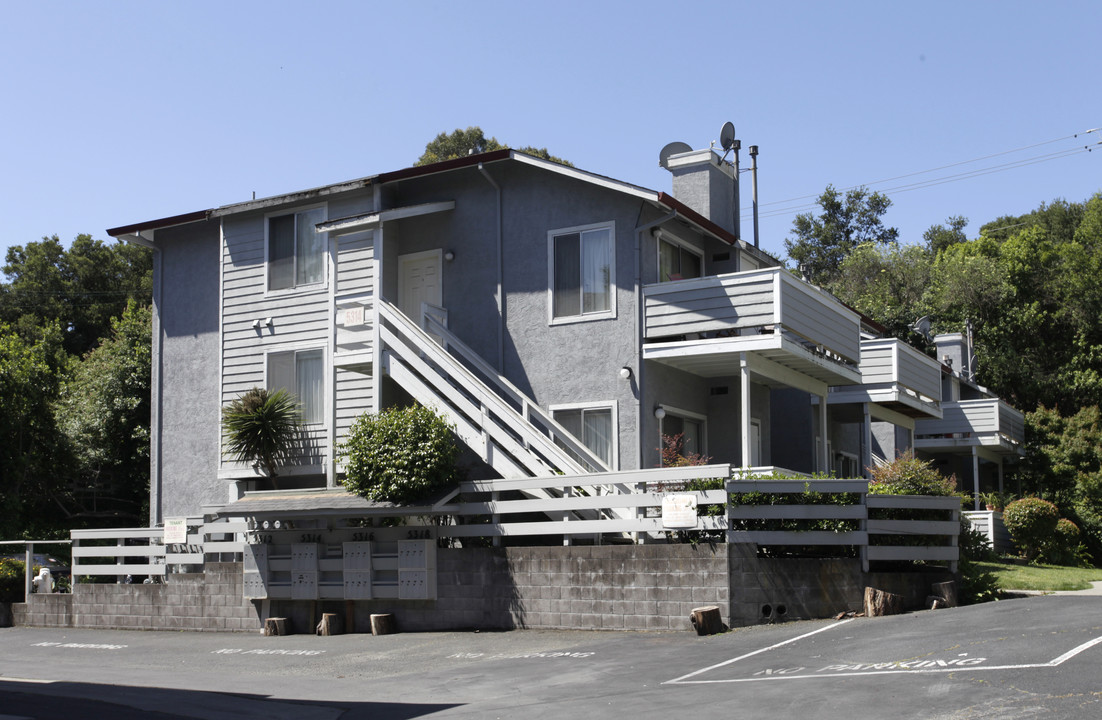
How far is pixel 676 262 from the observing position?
22.1 metres

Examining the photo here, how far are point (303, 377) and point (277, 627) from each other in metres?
5.42

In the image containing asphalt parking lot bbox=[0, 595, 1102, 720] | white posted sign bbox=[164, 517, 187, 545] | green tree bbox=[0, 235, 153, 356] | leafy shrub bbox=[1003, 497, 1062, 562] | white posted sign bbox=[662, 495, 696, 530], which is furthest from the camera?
green tree bbox=[0, 235, 153, 356]

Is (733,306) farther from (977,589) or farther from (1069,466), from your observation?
(1069,466)

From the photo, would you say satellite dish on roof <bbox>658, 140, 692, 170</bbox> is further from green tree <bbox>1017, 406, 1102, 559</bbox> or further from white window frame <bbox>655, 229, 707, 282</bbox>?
green tree <bbox>1017, 406, 1102, 559</bbox>

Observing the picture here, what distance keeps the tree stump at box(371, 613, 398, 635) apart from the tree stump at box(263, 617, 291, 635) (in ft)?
6.33

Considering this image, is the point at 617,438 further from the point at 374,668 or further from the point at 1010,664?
the point at 1010,664

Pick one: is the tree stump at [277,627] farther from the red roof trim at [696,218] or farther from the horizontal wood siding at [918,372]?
the horizontal wood siding at [918,372]

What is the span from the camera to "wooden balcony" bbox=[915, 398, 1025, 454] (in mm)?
32438

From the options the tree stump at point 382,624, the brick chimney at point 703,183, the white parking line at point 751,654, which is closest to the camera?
the white parking line at point 751,654

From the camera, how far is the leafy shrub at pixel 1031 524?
88.6 feet

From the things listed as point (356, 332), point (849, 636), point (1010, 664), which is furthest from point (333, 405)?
point (1010, 664)

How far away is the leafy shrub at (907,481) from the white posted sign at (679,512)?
3.28 m

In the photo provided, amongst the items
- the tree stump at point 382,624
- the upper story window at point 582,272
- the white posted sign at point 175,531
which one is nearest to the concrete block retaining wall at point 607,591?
the tree stump at point 382,624

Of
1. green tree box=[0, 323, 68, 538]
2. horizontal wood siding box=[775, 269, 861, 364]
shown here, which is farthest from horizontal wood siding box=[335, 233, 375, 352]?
green tree box=[0, 323, 68, 538]
